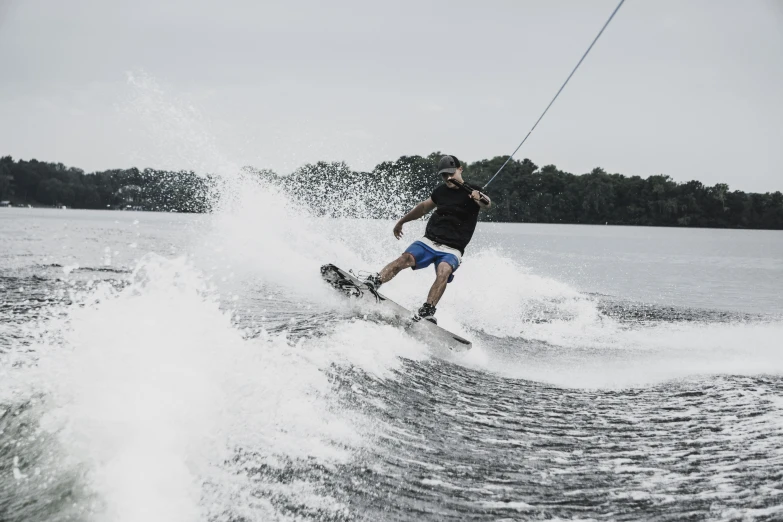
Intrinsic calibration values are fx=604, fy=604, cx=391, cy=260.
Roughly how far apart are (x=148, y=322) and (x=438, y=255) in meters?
4.47

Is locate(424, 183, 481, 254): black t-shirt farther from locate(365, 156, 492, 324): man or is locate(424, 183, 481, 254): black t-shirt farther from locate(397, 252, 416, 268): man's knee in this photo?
locate(397, 252, 416, 268): man's knee

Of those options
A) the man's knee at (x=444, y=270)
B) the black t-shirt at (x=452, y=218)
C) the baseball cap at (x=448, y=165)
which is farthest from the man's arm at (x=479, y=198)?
the man's knee at (x=444, y=270)

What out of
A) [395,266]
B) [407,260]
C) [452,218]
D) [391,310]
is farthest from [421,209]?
[391,310]

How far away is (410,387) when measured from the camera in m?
5.68

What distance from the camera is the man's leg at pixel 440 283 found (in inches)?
320

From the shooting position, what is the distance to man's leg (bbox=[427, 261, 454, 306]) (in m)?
8.12

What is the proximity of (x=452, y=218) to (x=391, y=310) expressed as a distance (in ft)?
5.27

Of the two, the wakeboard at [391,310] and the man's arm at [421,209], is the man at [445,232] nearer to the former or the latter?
the man's arm at [421,209]

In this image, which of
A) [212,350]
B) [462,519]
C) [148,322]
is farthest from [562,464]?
[148,322]

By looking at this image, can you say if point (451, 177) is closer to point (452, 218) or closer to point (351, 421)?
point (452, 218)

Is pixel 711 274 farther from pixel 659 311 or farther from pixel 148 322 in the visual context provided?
pixel 148 322

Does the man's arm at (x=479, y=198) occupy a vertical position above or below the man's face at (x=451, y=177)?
below

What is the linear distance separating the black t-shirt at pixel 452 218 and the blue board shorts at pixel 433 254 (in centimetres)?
7

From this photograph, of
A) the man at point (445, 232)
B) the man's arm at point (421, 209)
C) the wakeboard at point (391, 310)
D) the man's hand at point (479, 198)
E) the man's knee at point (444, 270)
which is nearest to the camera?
the wakeboard at point (391, 310)
